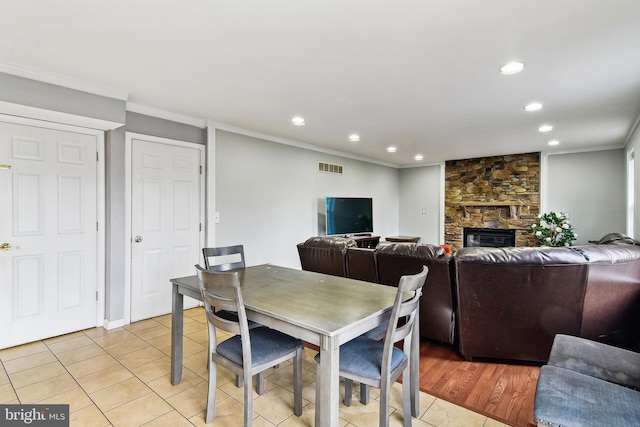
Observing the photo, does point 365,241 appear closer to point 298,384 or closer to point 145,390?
point 298,384

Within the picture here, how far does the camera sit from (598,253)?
8.17 ft

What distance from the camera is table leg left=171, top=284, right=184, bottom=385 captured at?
2.30 metres

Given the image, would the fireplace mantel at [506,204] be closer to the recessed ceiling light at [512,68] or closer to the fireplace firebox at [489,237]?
the fireplace firebox at [489,237]

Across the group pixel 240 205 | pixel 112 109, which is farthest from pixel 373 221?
pixel 112 109

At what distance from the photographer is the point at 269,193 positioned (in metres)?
4.96

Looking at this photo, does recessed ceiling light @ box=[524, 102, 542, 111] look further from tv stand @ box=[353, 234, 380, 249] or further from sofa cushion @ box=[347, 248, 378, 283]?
tv stand @ box=[353, 234, 380, 249]

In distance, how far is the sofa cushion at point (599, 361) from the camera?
5.19 ft

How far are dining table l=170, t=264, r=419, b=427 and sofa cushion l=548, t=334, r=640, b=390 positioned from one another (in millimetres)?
765

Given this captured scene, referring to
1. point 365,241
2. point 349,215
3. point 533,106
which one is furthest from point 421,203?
point 533,106

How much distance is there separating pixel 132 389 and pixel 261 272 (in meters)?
1.18

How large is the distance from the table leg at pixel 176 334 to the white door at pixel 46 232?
172 cm

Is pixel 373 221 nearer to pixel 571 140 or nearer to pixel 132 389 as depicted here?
pixel 571 140

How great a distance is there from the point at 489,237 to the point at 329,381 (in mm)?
6519

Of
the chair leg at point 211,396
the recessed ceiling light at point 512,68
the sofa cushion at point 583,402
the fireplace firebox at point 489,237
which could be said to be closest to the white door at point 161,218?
the chair leg at point 211,396
